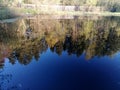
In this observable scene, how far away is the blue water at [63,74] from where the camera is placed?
14641 millimetres

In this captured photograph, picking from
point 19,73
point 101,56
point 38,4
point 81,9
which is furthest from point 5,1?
point 19,73

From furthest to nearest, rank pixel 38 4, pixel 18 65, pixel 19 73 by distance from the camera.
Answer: pixel 38 4
pixel 18 65
pixel 19 73

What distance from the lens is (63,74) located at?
1694 cm

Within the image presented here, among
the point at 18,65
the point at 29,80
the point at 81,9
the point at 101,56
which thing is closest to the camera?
the point at 29,80

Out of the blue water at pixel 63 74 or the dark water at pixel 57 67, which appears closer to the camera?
the blue water at pixel 63 74

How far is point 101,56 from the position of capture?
22.9m

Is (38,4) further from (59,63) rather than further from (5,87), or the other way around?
(5,87)

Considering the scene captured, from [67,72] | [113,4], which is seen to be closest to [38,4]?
[113,4]

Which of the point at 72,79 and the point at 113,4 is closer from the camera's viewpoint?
the point at 72,79

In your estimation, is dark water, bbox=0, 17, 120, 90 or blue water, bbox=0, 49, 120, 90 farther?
dark water, bbox=0, 17, 120, 90

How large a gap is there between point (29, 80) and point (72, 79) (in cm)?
261

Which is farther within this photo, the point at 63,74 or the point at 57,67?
the point at 57,67

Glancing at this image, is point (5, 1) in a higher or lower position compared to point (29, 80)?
higher

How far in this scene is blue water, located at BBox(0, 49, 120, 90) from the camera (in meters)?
14.6
